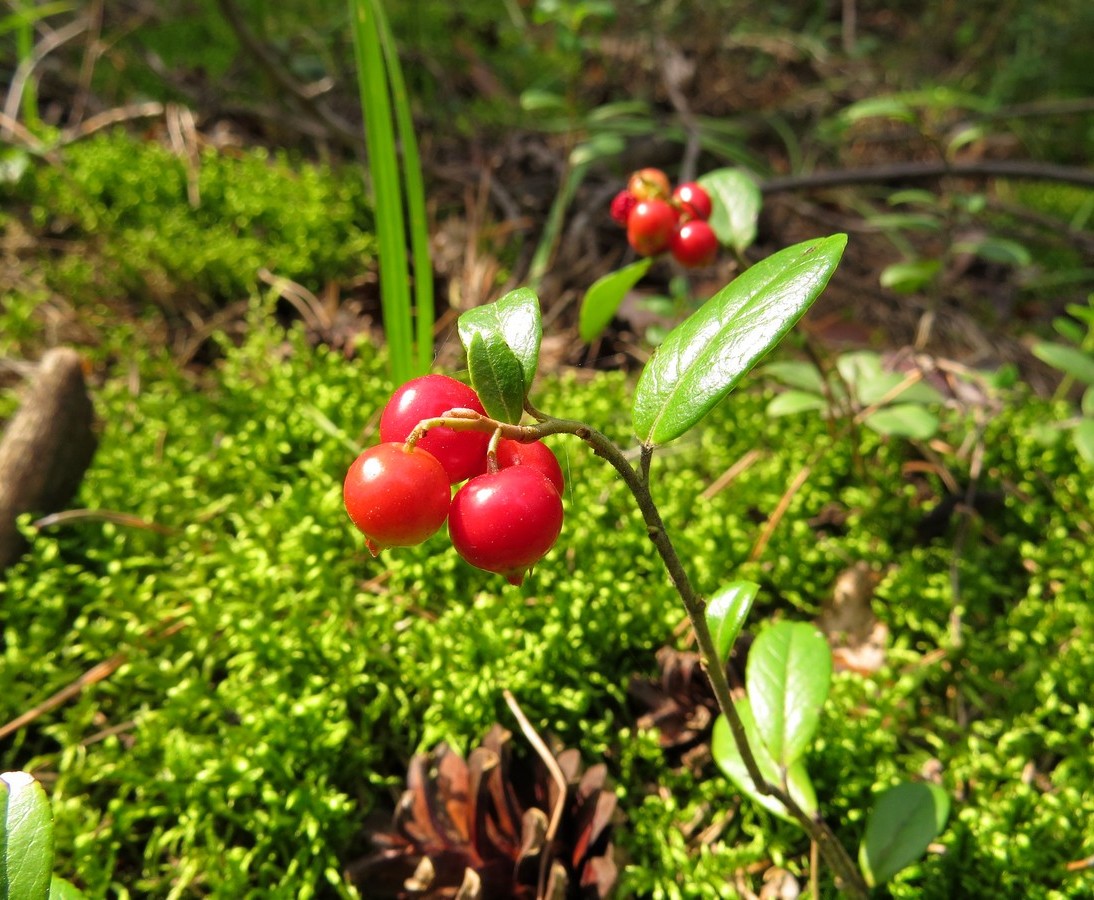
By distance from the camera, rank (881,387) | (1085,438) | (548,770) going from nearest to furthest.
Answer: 1. (548,770)
2. (1085,438)
3. (881,387)

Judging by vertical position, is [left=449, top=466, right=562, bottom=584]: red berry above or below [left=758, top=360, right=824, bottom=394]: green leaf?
above

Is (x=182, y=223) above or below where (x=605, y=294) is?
above

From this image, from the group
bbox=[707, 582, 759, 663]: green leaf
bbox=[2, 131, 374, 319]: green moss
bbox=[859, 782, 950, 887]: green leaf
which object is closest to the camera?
bbox=[707, 582, 759, 663]: green leaf

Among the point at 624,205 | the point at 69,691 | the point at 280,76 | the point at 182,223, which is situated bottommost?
the point at 69,691

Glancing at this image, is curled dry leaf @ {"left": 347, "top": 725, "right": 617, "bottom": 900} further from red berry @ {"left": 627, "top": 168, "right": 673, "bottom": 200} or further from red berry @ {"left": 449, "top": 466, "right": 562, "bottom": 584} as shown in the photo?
red berry @ {"left": 627, "top": 168, "right": 673, "bottom": 200}

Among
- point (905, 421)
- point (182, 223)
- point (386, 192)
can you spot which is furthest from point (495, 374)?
point (182, 223)

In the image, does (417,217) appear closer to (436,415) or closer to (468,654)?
(468,654)

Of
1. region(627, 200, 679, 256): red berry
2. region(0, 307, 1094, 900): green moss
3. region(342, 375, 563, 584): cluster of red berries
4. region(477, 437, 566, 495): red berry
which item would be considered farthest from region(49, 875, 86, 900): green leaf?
region(627, 200, 679, 256): red berry
